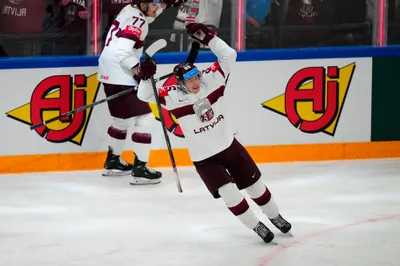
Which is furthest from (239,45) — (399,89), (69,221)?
(69,221)

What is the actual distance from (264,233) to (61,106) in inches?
89.1

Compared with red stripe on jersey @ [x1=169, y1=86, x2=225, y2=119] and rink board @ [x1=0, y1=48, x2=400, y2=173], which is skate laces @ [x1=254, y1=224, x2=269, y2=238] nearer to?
red stripe on jersey @ [x1=169, y1=86, x2=225, y2=119]

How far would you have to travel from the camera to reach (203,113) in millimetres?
4734

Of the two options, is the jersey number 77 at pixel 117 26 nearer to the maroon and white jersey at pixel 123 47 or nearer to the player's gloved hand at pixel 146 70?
the maroon and white jersey at pixel 123 47

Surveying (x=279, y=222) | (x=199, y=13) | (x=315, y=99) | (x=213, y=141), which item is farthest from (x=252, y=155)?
(x=213, y=141)

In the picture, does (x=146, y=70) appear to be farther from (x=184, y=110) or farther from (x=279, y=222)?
(x=279, y=222)

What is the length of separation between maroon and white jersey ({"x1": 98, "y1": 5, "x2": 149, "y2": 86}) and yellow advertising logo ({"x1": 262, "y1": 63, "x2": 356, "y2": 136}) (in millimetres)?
1083

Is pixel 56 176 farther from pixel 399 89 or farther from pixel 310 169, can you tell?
pixel 399 89

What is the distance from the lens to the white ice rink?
458 cm

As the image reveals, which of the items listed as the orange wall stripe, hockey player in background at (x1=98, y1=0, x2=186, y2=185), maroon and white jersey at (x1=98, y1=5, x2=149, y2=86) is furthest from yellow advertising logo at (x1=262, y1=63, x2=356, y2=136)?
maroon and white jersey at (x1=98, y1=5, x2=149, y2=86)

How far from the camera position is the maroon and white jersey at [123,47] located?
606cm

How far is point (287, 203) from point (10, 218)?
159cm

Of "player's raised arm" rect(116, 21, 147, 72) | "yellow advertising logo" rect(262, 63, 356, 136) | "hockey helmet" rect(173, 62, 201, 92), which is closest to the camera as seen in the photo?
"hockey helmet" rect(173, 62, 201, 92)

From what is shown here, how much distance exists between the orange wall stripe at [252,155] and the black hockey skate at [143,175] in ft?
1.42
